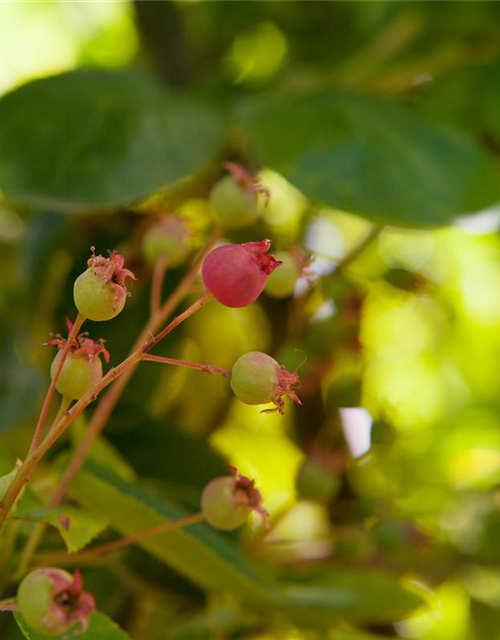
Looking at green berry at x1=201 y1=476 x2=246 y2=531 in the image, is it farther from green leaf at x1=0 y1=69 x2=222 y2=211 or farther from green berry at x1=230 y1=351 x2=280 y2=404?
green leaf at x1=0 y1=69 x2=222 y2=211

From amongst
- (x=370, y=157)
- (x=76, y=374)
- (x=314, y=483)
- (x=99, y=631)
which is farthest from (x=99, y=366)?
(x=370, y=157)

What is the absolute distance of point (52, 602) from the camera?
37 cm

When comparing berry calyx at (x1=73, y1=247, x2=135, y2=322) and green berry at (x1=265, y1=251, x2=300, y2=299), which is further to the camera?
green berry at (x1=265, y1=251, x2=300, y2=299)

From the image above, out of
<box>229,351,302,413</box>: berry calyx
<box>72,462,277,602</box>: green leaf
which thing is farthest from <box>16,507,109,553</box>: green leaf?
<box>229,351,302,413</box>: berry calyx

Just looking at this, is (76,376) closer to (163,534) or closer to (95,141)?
(163,534)

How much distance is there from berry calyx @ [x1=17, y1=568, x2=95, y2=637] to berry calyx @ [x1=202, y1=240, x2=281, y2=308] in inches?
5.1

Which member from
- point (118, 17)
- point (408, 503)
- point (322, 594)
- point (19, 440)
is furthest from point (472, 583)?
point (118, 17)

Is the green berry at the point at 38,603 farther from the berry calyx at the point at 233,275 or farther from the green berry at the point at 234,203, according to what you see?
the green berry at the point at 234,203

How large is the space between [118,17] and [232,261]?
1.01 m

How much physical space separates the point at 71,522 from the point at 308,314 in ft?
1.05

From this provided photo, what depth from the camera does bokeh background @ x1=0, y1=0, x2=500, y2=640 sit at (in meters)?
0.68

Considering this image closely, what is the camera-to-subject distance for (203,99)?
0.82 meters

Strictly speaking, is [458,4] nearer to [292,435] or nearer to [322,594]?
[292,435]

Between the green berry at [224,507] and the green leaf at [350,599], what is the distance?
0.17 meters
